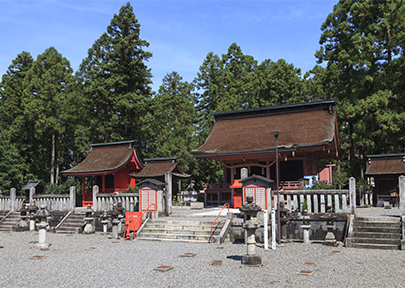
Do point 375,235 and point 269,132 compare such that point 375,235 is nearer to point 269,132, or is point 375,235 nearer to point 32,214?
point 269,132

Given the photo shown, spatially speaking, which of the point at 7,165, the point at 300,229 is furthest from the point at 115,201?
the point at 7,165

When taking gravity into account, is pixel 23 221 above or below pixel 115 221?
below

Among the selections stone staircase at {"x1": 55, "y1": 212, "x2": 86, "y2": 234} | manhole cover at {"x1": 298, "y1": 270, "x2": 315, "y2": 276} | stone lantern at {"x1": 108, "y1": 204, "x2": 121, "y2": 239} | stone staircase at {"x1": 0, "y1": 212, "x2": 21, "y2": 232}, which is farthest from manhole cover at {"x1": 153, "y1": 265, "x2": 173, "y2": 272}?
stone staircase at {"x1": 0, "y1": 212, "x2": 21, "y2": 232}

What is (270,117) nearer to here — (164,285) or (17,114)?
(164,285)

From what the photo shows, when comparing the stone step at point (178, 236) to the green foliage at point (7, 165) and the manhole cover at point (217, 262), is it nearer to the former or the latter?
the manhole cover at point (217, 262)

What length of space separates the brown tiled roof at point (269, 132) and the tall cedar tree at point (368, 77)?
24.3 feet

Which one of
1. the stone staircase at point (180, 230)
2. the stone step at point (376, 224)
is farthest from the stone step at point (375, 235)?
the stone staircase at point (180, 230)

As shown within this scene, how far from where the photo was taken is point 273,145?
22625mm

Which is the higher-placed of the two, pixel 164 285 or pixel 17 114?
pixel 17 114

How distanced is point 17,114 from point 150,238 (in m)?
34.4

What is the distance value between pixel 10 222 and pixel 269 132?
1809 cm

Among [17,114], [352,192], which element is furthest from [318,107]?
[17,114]

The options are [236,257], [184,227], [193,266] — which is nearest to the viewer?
[193,266]

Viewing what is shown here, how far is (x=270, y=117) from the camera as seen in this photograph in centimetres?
2727
